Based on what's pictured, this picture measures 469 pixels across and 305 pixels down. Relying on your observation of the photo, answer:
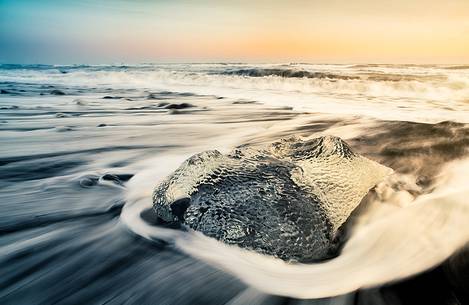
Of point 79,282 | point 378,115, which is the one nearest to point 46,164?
point 79,282

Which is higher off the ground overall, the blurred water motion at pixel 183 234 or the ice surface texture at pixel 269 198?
the ice surface texture at pixel 269 198

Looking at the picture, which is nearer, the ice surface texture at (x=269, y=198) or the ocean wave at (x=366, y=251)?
the ocean wave at (x=366, y=251)

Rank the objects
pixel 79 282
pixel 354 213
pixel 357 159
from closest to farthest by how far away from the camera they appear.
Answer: pixel 79 282 → pixel 354 213 → pixel 357 159

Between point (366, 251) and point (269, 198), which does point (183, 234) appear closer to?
point (269, 198)

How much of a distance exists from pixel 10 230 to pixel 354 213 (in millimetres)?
2426

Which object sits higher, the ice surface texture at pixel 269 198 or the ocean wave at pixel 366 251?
the ice surface texture at pixel 269 198

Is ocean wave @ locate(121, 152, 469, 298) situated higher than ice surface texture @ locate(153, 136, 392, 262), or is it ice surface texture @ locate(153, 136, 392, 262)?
ice surface texture @ locate(153, 136, 392, 262)

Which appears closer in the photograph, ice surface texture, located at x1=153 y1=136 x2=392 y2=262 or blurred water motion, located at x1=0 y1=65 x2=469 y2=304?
blurred water motion, located at x1=0 y1=65 x2=469 y2=304

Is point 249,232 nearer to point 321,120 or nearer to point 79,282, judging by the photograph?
point 79,282

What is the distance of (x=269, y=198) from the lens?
228 cm

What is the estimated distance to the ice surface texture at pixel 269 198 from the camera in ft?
7.07

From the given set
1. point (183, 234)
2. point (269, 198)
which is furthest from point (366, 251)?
point (183, 234)

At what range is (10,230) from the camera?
2.61m

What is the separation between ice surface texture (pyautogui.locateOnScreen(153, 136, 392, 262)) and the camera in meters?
2.16
